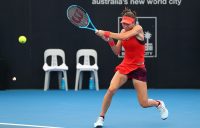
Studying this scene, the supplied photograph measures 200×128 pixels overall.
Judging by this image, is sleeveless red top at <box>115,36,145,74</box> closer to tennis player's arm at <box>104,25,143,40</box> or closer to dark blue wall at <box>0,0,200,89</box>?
tennis player's arm at <box>104,25,143,40</box>

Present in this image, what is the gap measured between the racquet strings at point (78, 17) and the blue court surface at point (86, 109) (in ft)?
5.16

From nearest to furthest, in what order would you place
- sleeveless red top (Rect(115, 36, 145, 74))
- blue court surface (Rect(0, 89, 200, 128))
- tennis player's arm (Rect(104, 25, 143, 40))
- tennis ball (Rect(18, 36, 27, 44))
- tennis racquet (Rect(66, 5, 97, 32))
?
tennis player's arm (Rect(104, 25, 143, 40)) < sleeveless red top (Rect(115, 36, 145, 74)) < blue court surface (Rect(0, 89, 200, 128)) < tennis racquet (Rect(66, 5, 97, 32)) < tennis ball (Rect(18, 36, 27, 44))

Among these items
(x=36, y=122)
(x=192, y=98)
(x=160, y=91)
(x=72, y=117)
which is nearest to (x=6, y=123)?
(x=36, y=122)

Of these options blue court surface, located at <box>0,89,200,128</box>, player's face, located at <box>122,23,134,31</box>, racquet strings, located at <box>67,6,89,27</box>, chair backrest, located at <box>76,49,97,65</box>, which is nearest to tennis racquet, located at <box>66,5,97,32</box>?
racquet strings, located at <box>67,6,89,27</box>

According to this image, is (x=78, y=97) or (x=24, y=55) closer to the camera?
(x=78, y=97)

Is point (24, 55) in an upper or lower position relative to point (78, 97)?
upper

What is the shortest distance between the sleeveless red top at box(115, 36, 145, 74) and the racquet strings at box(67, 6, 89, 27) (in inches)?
36.1

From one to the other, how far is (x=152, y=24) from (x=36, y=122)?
5970 millimetres

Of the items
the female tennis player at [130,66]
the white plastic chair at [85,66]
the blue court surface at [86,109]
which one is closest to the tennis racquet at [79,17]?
the female tennis player at [130,66]

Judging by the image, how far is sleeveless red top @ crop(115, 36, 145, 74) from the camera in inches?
298

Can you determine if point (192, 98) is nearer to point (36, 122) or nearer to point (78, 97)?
point (78, 97)

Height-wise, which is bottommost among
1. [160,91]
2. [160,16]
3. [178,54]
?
[160,91]

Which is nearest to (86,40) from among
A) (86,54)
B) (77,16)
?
(86,54)

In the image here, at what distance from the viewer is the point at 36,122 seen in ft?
26.5
